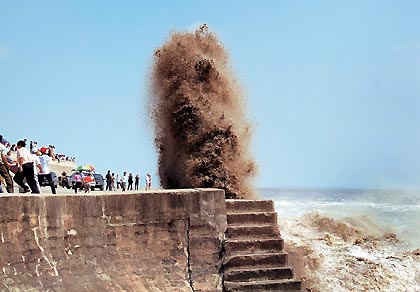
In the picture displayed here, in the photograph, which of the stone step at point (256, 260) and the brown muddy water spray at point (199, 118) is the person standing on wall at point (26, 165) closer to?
the brown muddy water spray at point (199, 118)

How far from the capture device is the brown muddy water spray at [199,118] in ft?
38.0

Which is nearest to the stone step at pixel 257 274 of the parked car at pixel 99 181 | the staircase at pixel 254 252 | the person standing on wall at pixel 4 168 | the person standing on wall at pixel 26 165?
the staircase at pixel 254 252

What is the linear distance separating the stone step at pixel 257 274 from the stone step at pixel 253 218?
79cm

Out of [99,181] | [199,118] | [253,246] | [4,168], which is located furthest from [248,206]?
[99,181]

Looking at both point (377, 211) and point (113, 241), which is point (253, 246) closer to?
point (113, 241)

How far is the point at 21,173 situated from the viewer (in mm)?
10195

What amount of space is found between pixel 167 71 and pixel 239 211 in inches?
197

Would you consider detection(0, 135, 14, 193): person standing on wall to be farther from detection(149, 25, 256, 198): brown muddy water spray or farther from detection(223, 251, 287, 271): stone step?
detection(223, 251, 287, 271): stone step

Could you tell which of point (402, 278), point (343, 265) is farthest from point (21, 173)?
point (402, 278)

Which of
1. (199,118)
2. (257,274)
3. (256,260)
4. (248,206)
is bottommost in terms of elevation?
(257,274)

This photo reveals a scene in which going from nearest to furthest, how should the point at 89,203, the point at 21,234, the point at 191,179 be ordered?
1. the point at 21,234
2. the point at 89,203
3. the point at 191,179

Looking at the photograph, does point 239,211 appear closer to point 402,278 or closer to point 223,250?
point 223,250

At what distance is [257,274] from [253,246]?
0.44 meters

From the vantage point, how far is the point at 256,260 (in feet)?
28.8
